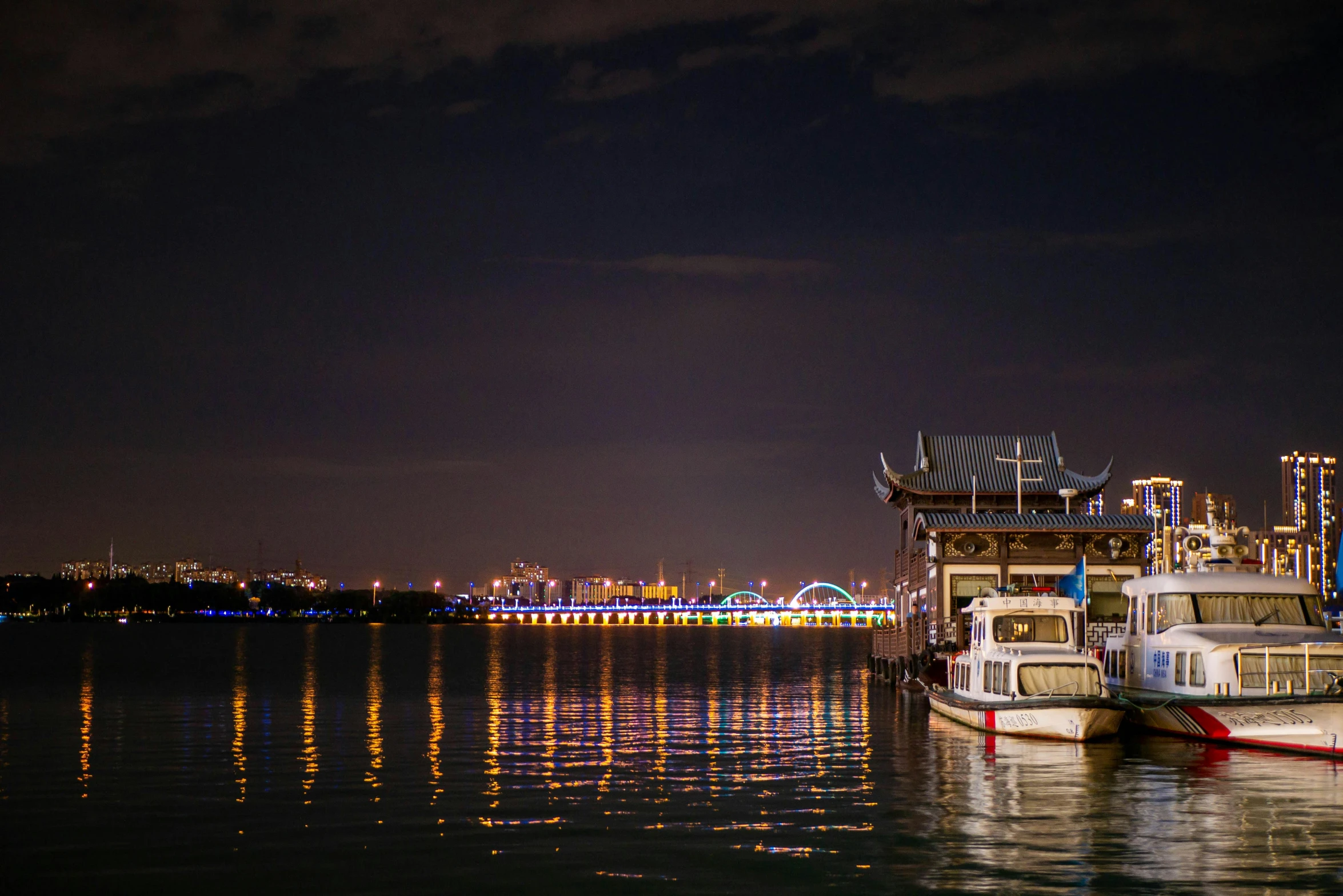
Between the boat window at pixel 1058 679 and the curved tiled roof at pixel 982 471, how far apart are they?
3076 centimetres

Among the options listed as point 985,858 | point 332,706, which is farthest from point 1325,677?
point 332,706

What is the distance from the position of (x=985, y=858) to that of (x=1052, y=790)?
740cm

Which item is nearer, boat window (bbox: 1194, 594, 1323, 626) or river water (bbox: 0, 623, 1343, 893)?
river water (bbox: 0, 623, 1343, 893)

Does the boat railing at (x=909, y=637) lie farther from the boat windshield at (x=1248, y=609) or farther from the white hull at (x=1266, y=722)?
the white hull at (x=1266, y=722)

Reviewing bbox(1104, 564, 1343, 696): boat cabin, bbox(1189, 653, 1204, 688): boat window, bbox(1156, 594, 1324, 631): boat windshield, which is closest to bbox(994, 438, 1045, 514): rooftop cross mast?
bbox(1104, 564, 1343, 696): boat cabin

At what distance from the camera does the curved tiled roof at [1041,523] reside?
2361 inches

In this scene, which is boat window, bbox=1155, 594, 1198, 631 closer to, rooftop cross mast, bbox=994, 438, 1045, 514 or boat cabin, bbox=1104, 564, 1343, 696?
boat cabin, bbox=1104, 564, 1343, 696

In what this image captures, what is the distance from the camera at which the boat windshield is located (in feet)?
121

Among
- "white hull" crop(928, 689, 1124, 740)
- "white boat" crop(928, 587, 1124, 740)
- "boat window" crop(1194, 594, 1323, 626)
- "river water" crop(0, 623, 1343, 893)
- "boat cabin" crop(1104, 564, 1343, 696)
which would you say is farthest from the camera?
"boat window" crop(1194, 594, 1323, 626)

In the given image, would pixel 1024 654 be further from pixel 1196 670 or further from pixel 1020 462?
pixel 1020 462

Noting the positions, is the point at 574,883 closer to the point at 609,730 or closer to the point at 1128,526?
the point at 609,730

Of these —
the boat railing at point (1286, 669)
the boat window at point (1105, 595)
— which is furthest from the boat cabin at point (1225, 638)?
the boat window at point (1105, 595)

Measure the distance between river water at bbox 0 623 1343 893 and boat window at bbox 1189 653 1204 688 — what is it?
1571mm

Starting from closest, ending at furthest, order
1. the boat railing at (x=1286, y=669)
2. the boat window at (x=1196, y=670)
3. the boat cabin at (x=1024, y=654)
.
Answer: the boat railing at (x=1286, y=669)
the boat window at (x=1196, y=670)
the boat cabin at (x=1024, y=654)
